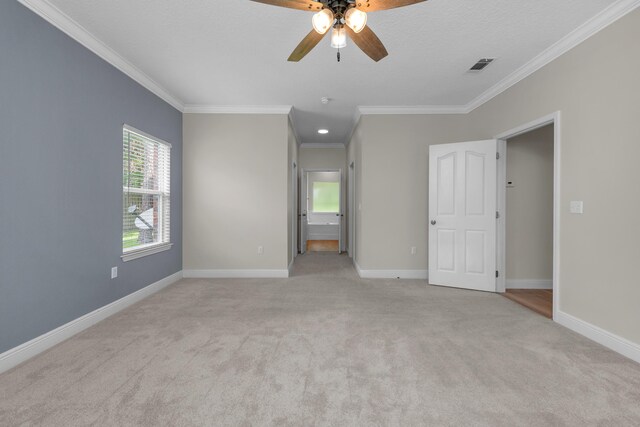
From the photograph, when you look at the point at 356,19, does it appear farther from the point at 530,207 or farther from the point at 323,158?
the point at 323,158

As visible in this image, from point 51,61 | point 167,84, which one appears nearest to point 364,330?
point 51,61

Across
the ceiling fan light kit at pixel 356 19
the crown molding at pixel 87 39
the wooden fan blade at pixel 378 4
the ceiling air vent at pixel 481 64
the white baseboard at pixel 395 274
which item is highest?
the ceiling air vent at pixel 481 64

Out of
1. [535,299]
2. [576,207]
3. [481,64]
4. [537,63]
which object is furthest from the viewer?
[535,299]

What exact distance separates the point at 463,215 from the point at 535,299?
1274 millimetres

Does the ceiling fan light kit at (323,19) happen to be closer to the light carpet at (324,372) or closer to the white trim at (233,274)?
the light carpet at (324,372)

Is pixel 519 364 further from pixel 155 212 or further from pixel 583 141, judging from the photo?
pixel 155 212

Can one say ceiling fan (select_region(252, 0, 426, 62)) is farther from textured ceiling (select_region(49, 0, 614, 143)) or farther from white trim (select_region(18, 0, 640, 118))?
white trim (select_region(18, 0, 640, 118))

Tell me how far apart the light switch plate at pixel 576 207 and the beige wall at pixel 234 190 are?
11.3ft

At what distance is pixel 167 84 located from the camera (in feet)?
12.4

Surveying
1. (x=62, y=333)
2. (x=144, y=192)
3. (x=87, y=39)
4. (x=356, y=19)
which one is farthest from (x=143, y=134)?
(x=356, y=19)

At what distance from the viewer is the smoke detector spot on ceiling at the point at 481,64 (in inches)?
124

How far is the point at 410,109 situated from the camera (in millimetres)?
4551

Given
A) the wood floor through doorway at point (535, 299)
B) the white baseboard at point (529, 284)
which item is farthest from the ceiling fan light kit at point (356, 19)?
the white baseboard at point (529, 284)

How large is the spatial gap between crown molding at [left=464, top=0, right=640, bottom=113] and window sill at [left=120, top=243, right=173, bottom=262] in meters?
4.79
